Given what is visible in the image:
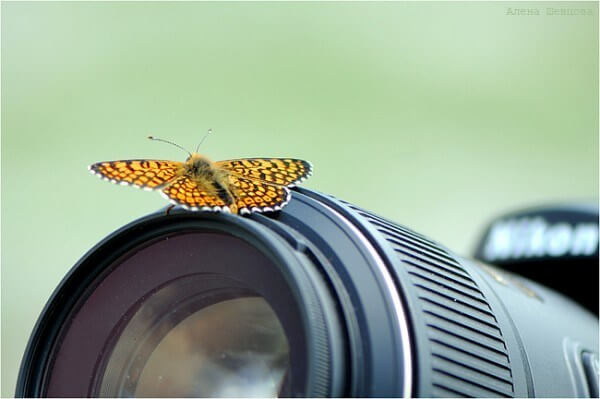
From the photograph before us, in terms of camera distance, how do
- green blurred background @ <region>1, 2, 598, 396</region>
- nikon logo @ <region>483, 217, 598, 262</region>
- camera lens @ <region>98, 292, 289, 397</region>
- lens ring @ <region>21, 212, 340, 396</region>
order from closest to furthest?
lens ring @ <region>21, 212, 340, 396</region>, camera lens @ <region>98, 292, 289, 397</region>, nikon logo @ <region>483, 217, 598, 262</region>, green blurred background @ <region>1, 2, 598, 396</region>

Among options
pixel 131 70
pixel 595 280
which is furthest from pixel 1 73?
pixel 595 280

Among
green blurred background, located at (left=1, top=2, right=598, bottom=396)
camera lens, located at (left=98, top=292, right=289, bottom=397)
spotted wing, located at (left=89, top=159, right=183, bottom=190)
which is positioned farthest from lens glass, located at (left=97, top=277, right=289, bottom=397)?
green blurred background, located at (left=1, top=2, right=598, bottom=396)

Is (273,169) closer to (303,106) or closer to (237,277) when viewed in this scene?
(237,277)

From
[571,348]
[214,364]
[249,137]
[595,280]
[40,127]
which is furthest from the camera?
[40,127]

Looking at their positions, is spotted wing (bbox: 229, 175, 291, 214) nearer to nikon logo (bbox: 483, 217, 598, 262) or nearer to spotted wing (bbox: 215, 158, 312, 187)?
spotted wing (bbox: 215, 158, 312, 187)

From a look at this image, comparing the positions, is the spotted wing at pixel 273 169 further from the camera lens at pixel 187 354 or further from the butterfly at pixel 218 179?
the camera lens at pixel 187 354

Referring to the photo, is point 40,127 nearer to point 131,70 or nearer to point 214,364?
point 131,70

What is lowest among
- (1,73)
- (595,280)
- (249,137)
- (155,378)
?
(155,378)

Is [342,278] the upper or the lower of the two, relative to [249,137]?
lower
